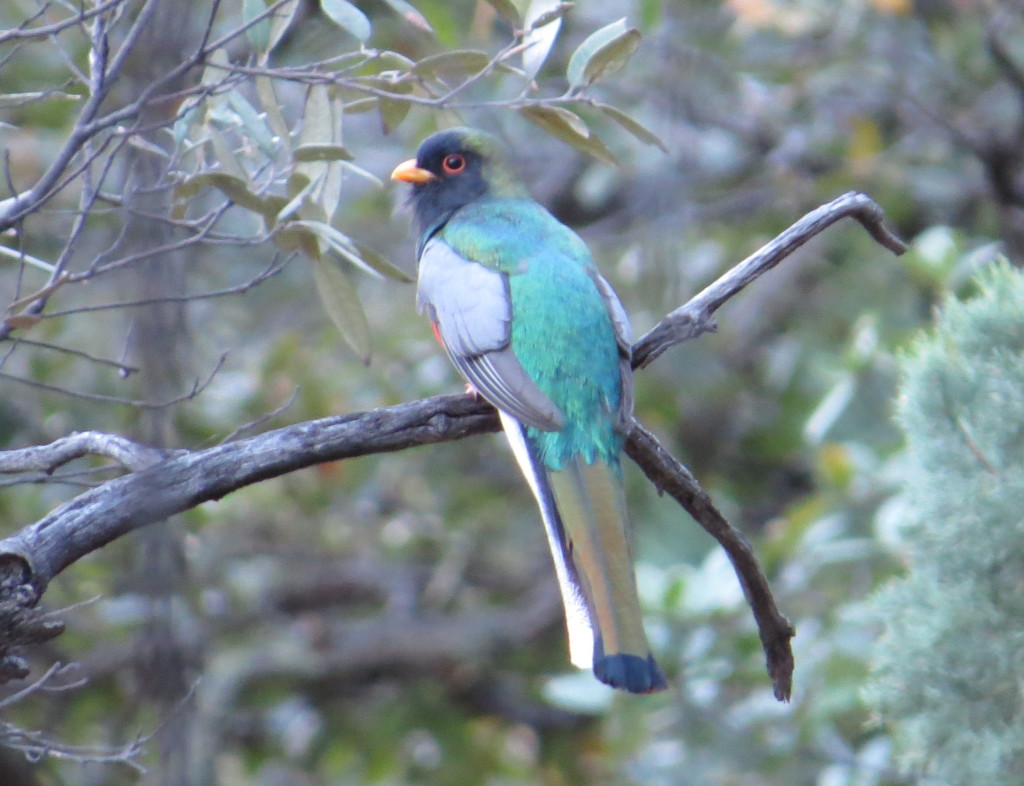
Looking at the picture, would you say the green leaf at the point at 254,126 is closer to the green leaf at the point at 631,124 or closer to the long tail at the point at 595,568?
the green leaf at the point at 631,124

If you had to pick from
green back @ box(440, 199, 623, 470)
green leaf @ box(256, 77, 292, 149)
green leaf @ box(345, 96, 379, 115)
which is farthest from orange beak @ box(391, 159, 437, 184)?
green leaf @ box(256, 77, 292, 149)

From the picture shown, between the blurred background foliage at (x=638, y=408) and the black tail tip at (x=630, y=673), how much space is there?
6.40 feet

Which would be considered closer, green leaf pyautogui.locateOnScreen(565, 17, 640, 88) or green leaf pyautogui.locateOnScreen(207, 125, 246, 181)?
green leaf pyautogui.locateOnScreen(207, 125, 246, 181)

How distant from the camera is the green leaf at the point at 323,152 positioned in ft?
8.41

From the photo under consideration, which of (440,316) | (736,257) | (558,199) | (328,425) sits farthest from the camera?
(558,199)

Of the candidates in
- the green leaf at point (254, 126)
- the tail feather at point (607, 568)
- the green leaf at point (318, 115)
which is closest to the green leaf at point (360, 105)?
the green leaf at point (318, 115)

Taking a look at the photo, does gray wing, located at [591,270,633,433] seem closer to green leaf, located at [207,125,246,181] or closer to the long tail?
the long tail

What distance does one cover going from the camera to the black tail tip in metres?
2.45

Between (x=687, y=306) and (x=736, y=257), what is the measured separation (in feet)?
12.9

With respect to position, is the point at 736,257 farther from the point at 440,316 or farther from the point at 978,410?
the point at 978,410

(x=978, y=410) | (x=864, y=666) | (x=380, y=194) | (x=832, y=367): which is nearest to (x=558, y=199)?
(x=380, y=194)

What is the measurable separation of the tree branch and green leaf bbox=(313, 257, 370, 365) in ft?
0.91

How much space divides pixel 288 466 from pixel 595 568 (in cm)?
75

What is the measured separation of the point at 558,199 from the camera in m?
7.07
